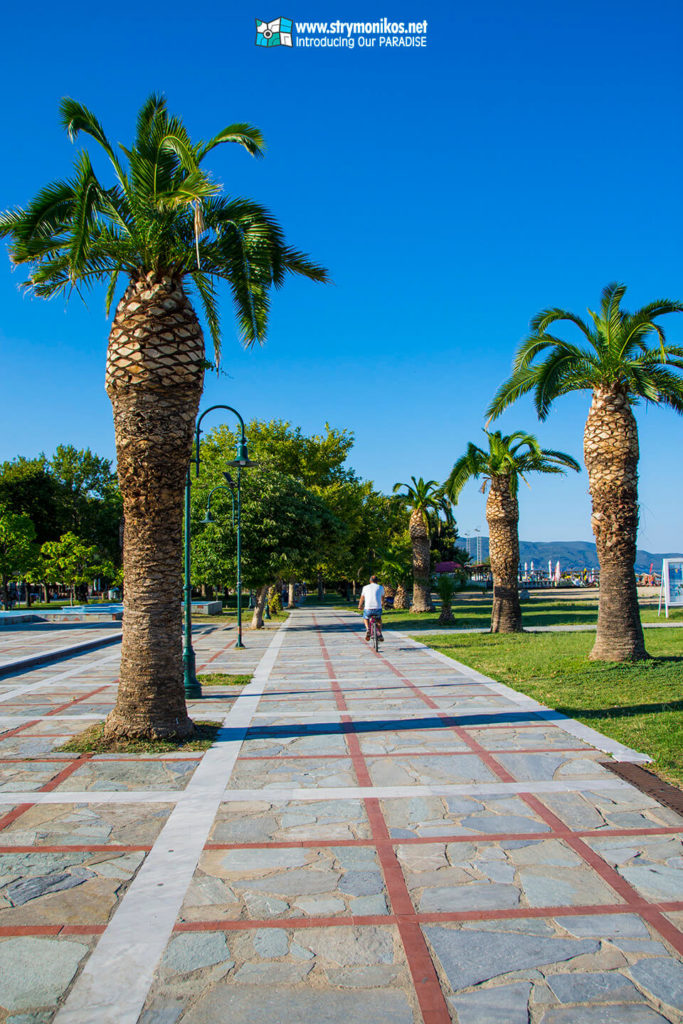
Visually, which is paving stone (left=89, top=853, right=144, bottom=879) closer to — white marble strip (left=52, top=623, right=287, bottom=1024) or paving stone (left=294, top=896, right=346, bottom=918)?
white marble strip (left=52, top=623, right=287, bottom=1024)

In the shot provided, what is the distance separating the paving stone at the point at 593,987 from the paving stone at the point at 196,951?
1.48m

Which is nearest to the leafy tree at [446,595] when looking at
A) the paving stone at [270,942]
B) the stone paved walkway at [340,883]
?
the stone paved walkway at [340,883]

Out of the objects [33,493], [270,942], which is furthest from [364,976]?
[33,493]

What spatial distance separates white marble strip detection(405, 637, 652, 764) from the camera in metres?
6.72

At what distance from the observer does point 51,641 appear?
66.4ft

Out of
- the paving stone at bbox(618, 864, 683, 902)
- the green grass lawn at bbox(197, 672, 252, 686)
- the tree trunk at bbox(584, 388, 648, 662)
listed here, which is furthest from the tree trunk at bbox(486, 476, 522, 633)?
the paving stone at bbox(618, 864, 683, 902)

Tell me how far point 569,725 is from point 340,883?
15.6 ft

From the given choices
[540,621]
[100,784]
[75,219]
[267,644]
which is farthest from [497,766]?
[540,621]

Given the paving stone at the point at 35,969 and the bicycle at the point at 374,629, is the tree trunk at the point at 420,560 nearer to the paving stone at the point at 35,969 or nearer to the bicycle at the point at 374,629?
the bicycle at the point at 374,629

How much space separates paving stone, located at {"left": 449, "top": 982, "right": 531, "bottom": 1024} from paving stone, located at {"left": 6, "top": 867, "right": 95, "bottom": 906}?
234cm

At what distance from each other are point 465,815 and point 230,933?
2.26 m

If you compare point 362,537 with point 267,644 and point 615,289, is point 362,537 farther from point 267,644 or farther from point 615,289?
point 615,289

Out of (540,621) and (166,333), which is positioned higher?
(166,333)

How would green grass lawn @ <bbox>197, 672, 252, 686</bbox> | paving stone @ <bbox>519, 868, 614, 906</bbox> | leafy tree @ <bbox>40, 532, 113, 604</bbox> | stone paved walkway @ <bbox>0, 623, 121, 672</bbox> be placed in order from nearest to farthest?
paving stone @ <bbox>519, 868, 614, 906</bbox>, green grass lawn @ <bbox>197, 672, 252, 686</bbox>, stone paved walkway @ <bbox>0, 623, 121, 672</bbox>, leafy tree @ <bbox>40, 532, 113, 604</bbox>
